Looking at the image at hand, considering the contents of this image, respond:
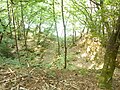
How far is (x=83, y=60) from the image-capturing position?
13.3m

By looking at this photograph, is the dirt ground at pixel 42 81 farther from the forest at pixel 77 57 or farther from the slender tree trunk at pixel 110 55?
the slender tree trunk at pixel 110 55

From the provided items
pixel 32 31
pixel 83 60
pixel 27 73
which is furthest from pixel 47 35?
pixel 27 73

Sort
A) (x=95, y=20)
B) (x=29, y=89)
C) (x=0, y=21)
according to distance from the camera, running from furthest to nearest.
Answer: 1. (x=0, y=21)
2. (x=95, y=20)
3. (x=29, y=89)

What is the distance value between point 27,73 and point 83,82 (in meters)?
1.32

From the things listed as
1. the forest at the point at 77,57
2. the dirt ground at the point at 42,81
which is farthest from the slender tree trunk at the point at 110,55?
the dirt ground at the point at 42,81

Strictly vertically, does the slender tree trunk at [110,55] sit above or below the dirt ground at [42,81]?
above

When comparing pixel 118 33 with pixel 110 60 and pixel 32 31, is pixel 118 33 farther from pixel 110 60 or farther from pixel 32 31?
pixel 32 31

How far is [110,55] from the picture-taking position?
482 cm

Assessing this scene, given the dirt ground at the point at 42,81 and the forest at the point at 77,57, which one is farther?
the forest at the point at 77,57

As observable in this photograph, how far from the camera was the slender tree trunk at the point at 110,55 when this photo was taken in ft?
15.6

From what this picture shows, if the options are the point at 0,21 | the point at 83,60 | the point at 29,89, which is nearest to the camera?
the point at 29,89

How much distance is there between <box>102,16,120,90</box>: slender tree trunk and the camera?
4746mm

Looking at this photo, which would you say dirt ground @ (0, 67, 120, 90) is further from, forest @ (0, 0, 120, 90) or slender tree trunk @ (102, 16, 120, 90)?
slender tree trunk @ (102, 16, 120, 90)

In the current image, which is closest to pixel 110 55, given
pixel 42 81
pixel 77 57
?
pixel 42 81
